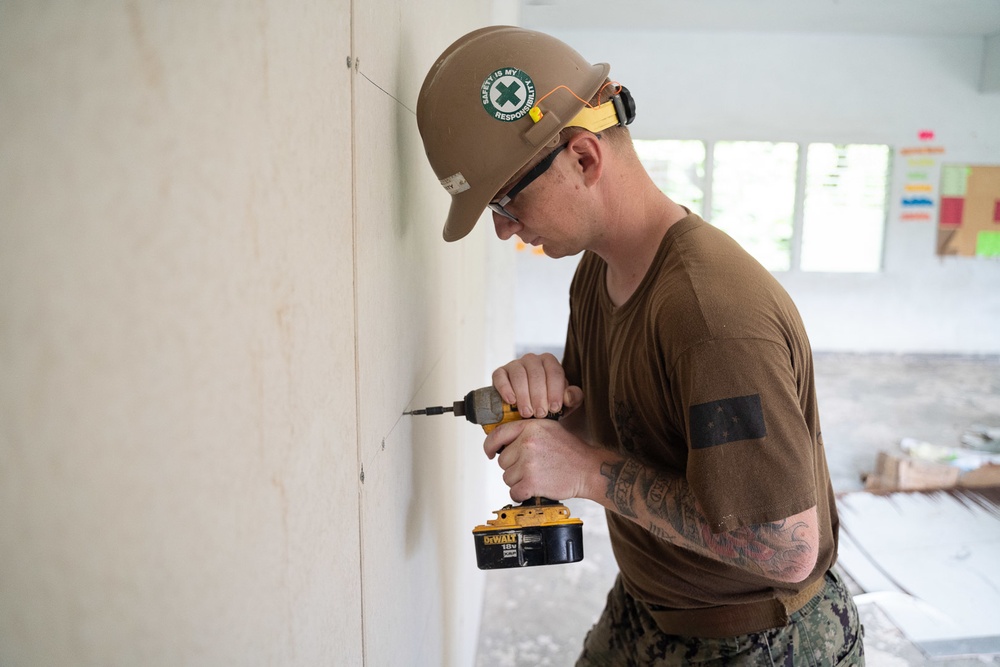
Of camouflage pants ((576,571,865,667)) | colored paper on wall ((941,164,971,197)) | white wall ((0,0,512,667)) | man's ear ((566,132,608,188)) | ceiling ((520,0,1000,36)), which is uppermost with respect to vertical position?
ceiling ((520,0,1000,36))

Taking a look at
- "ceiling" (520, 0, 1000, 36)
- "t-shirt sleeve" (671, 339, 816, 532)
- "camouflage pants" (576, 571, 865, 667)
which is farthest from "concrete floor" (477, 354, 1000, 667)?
"ceiling" (520, 0, 1000, 36)

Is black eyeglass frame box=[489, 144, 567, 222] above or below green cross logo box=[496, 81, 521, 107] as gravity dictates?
below

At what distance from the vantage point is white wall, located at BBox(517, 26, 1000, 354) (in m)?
8.05

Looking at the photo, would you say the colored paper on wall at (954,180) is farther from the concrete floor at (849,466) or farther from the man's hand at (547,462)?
the man's hand at (547,462)

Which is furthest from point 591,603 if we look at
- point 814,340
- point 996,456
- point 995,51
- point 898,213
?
point 995,51

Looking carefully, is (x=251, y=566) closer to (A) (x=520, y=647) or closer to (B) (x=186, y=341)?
(B) (x=186, y=341)

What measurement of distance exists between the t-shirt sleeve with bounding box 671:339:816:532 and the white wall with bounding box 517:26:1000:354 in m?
7.66

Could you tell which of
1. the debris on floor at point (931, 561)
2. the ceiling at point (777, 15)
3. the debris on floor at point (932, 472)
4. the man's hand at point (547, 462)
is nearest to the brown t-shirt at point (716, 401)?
the man's hand at point (547, 462)

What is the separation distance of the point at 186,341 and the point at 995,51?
32.2 feet

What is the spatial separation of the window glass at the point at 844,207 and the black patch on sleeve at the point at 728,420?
805 centimetres

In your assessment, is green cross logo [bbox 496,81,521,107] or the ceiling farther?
the ceiling

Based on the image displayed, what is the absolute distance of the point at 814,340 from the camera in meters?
8.59

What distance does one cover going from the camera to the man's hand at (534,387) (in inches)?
51.7

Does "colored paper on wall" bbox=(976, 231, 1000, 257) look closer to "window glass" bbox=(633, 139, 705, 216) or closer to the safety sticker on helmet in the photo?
"window glass" bbox=(633, 139, 705, 216)
